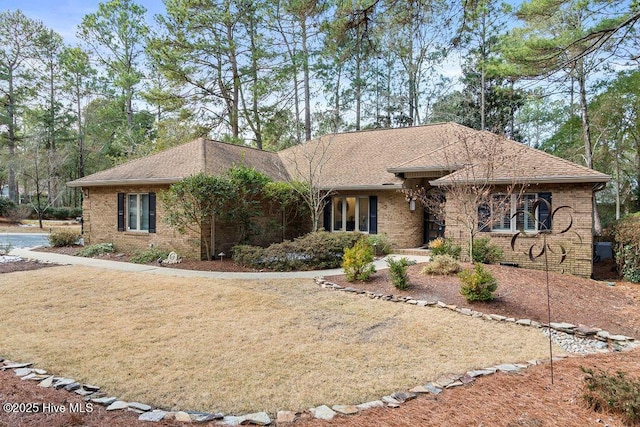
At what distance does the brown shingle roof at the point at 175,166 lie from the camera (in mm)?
13102

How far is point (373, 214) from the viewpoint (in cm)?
1543

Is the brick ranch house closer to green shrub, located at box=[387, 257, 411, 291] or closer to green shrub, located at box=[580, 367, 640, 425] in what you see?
green shrub, located at box=[387, 257, 411, 291]

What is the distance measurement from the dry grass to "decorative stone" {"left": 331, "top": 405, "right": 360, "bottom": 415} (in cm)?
15

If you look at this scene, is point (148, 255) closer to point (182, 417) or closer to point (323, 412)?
point (182, 417)

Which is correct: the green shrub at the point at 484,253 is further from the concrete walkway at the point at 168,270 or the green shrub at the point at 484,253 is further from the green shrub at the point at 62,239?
the green shrub at the point at 62,239

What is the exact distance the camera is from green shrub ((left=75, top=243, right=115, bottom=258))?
13.2 m

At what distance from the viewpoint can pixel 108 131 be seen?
116 feet

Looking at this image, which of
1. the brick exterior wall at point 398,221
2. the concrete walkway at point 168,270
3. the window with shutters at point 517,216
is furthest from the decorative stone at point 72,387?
the brick exterior wall at point 398,221

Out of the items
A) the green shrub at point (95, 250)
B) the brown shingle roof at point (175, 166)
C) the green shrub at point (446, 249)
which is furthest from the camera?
the green shrub at point (95, 250)

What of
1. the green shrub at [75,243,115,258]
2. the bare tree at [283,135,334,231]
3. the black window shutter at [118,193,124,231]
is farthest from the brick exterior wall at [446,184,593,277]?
the green shrub at [75,243,115,258]

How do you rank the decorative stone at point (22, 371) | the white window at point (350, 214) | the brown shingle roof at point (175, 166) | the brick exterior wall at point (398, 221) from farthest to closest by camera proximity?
the white window at point (350, 214) → the brick exterior wall at point (398, 221) → the brown shingle roof at point (175, 166) → the decorative stone at point (22, 371)

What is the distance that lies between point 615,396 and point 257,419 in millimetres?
3235

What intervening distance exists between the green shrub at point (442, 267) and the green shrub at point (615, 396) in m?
5.30

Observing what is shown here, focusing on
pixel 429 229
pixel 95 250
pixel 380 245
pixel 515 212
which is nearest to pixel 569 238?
pixel 515 212
